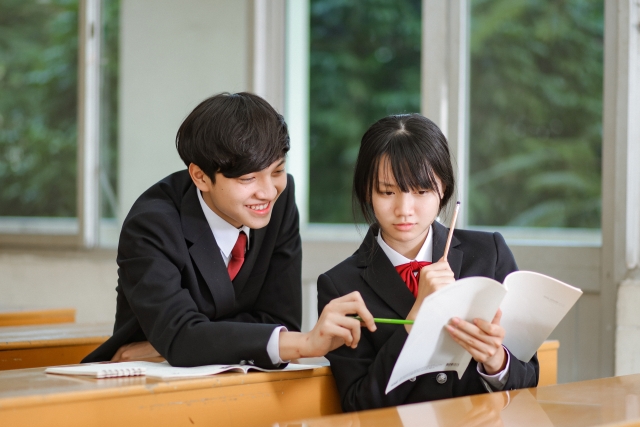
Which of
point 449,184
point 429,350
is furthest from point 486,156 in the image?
point 429,350

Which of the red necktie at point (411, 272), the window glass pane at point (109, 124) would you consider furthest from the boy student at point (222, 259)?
the window glass pane at point (109, 124)

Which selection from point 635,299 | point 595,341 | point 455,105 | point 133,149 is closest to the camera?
point 635,299

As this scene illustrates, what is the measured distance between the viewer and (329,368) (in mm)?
1482

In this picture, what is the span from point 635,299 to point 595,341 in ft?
0.87

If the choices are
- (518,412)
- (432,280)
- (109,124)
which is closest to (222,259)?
(432,280)

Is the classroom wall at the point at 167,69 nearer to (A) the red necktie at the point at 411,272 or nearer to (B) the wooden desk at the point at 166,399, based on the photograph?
(A) the red necktie at the point at 411,272

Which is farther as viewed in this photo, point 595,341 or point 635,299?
point 595,341

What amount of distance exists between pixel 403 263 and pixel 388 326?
0.13 metres

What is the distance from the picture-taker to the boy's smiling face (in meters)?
1.61

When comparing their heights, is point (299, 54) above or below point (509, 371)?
above

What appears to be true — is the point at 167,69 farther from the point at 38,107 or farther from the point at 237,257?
the point at 237,257

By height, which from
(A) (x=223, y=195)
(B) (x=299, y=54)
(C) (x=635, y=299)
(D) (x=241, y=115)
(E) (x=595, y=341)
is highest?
(B) (x=299, y=54)

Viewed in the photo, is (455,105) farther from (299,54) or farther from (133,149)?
(133,149)

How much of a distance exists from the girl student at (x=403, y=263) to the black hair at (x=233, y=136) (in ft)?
0.65
